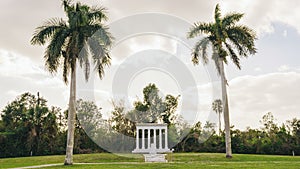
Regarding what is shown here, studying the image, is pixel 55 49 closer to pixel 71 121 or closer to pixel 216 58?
pixel 71 121

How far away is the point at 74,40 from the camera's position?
20.6m

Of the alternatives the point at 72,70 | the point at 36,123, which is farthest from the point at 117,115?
the point at 72,70

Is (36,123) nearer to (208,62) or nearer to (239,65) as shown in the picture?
(208,62)

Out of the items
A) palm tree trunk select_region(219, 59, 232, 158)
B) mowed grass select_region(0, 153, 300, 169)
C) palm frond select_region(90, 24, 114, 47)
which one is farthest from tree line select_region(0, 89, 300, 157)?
palm frond select_region(90, 24, 114, 47)

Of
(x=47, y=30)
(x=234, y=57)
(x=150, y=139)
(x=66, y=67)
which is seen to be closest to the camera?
(x=66, y=67)

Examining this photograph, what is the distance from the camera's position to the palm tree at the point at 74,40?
20.7 metres

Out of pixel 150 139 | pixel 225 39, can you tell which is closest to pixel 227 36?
pixel 225 39

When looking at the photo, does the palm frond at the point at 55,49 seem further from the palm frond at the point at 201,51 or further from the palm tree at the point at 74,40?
the palm frond at the point at 201,51

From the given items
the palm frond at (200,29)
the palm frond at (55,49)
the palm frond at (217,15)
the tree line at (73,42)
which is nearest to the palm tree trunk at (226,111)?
the palm frond at (200,29)

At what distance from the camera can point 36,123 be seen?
37.2 m

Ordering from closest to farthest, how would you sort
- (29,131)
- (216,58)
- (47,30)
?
(47,30) < (216,58) < (29,131)

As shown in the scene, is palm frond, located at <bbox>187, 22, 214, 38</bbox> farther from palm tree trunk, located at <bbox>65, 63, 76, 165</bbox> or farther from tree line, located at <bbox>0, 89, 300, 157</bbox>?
tree line, located at <bbox>0, 89, 300, 157</bbox>

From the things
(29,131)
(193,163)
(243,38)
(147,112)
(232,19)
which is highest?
(232,19)

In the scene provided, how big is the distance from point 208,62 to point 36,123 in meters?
22.3
